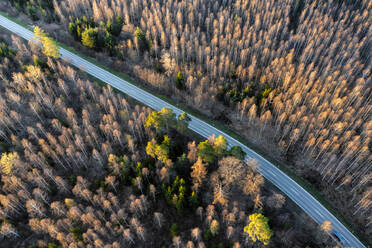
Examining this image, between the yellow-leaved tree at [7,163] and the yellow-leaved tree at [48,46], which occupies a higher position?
the yellow-leaved tree at [48,46]

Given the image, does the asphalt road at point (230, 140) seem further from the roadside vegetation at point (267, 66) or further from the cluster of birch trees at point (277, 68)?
the cluster of birch trees at point (277, 68)

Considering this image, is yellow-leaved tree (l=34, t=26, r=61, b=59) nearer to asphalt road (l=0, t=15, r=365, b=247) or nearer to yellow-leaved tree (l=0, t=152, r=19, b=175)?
asphalt road (l=0, t=15, r=365, b=247)

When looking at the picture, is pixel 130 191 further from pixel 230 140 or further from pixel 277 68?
pixel 277 68

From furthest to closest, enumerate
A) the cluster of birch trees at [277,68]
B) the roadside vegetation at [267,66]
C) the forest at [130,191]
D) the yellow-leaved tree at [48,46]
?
the yellow-leaved tree at [48,46] < the cluster of birch trees at [277,68] < the roadside vegetation at [267,66] < the forest at [130,191]

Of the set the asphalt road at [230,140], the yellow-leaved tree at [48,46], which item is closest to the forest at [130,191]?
the asphalt road at [230,140]

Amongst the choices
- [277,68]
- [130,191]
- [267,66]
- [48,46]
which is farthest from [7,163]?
[267,66]

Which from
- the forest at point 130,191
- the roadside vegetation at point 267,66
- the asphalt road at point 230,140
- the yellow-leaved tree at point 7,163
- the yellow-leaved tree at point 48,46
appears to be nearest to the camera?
the forest at point 130,191
